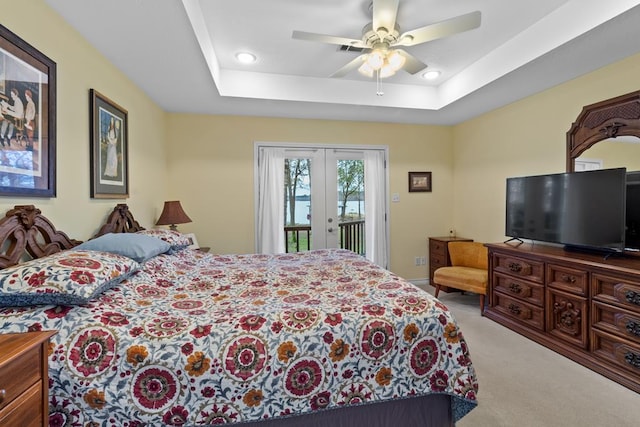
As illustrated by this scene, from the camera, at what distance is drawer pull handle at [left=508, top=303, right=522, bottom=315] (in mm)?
2922

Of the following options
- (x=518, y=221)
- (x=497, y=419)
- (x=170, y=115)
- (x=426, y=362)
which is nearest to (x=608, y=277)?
(x=518, y=221)

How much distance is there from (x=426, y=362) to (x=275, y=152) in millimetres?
3265

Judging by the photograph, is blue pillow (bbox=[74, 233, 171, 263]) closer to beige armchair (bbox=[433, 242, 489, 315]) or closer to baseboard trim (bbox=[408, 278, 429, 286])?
beige armchair (bbox=[433, 242, 489, 315])

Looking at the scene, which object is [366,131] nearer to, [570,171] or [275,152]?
[275,152]

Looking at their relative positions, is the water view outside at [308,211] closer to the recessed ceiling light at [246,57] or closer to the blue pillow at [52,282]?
the recessed ceiling light at [246,57]

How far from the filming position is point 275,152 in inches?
162

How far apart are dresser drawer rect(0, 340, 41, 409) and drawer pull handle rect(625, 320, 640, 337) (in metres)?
3.17

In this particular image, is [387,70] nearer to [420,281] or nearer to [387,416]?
[387,416]

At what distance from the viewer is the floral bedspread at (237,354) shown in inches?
46.0

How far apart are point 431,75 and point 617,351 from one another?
2935 mm

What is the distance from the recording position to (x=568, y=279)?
247 cm

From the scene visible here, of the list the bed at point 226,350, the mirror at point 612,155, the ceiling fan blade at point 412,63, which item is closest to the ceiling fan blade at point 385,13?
the ceiling fan blade at point 412,63

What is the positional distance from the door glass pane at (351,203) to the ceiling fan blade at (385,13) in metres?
2.36

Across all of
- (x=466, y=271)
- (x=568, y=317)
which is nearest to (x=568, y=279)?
(x=568, y=317)
